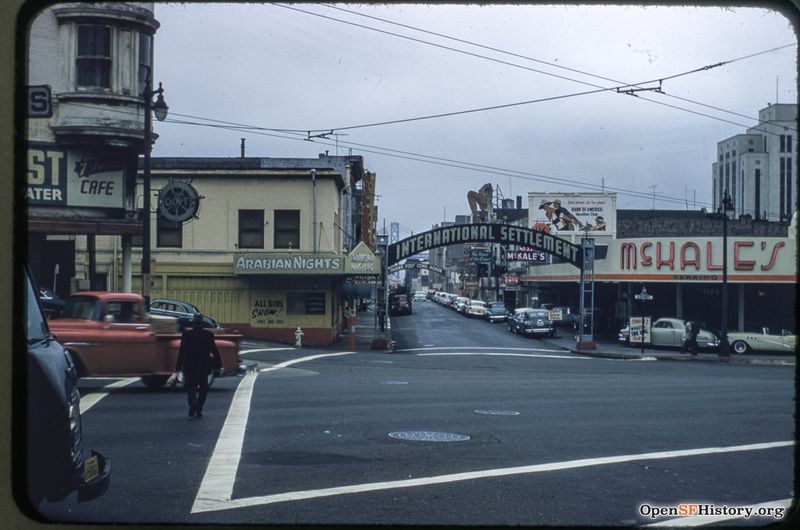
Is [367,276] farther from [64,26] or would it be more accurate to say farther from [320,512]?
[64,26]

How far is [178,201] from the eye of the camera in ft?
26.9

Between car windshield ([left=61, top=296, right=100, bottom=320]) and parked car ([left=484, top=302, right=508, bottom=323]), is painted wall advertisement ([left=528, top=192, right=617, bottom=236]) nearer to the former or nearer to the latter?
parked car ([left=484, top=302, right=508, bottom=323])

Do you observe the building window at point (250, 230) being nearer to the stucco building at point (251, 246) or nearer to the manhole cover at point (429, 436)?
the stucco building at point (251, 246)

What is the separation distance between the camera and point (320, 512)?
755 centimetres

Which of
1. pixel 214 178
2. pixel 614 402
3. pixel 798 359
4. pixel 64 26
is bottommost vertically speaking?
pixel 614 402

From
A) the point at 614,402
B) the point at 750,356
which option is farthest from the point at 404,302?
the point at 614,402

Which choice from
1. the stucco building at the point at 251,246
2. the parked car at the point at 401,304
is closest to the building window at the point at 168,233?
the stucco building at the point at 251,246

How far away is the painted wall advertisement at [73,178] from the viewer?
5.65 meters

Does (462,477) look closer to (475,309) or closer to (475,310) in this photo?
(475,310)

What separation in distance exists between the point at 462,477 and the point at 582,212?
203 ft

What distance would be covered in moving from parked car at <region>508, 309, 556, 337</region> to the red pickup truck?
3228 centimetres

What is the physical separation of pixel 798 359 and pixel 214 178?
5.04m

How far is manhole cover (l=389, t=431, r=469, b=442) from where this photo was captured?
11586mm

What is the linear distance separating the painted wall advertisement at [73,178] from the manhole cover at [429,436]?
5.99 metres
